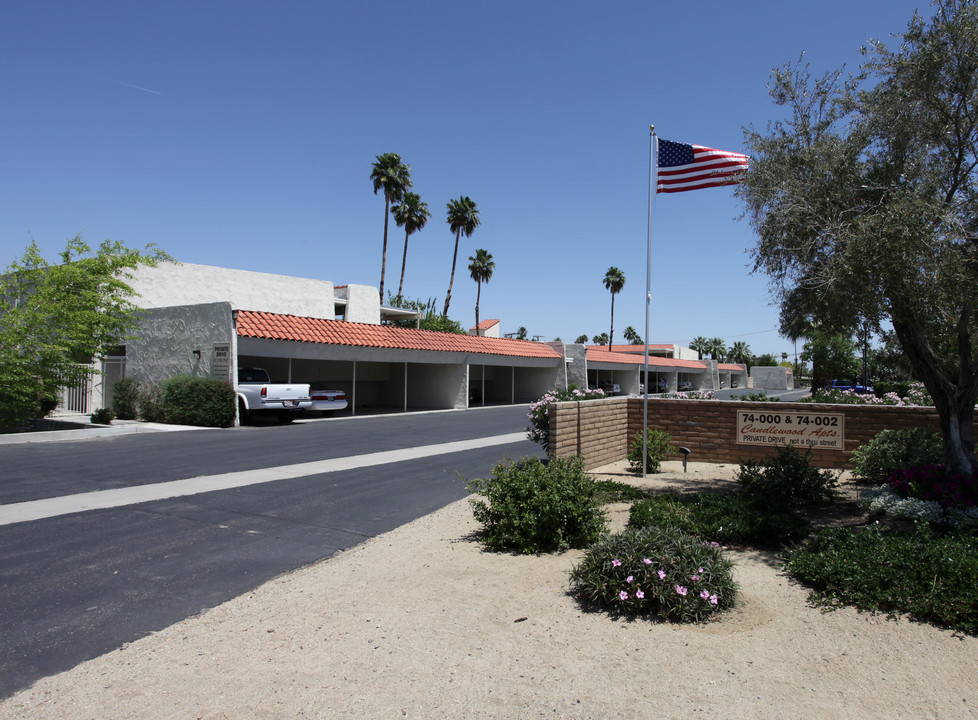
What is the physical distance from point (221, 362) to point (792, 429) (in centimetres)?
1629

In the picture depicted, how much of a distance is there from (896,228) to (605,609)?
4.45m

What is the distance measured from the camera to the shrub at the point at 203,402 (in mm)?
19312

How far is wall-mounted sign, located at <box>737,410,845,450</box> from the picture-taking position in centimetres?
1073

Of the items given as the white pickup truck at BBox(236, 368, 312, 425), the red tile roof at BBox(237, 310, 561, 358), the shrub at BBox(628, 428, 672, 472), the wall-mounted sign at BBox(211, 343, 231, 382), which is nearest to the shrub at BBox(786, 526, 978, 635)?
the shrub at BBox(628, 428, 672, 472)

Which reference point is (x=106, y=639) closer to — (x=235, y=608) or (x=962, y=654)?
(x=235, y=608)

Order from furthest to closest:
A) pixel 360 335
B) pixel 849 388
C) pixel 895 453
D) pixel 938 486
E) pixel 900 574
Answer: pixel 849 388
pixel 360 335
pixel 895 453
pixel 938 486
pixel 900 574

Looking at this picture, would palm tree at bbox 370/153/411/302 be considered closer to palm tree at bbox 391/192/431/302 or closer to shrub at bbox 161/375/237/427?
palm tree at bbox 391/192/431/302

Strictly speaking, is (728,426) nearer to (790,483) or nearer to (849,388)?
(790,483)

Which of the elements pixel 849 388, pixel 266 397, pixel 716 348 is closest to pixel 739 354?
pixel 716 348

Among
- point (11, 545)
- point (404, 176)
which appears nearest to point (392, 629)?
point (11, 545)

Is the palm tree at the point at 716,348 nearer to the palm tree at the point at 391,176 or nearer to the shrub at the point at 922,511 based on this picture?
the palm tree at the point at 391,176

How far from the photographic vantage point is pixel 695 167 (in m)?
9.57

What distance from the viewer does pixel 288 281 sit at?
29219 millimetres

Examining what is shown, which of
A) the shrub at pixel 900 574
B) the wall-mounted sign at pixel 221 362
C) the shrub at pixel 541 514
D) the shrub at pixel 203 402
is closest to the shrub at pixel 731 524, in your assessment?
the shrub at pixel 541 514
